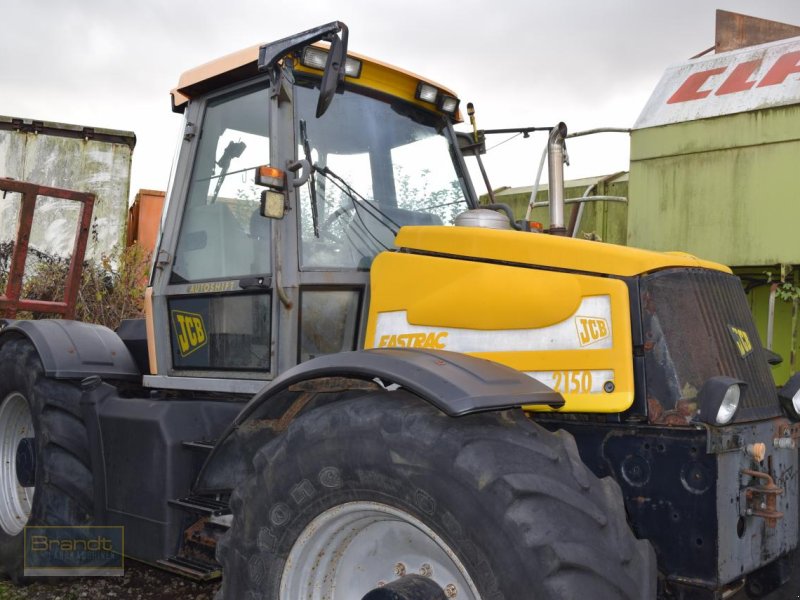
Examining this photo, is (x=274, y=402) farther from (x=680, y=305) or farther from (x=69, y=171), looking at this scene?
(x=69, y=171)

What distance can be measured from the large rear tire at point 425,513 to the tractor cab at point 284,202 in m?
0.86

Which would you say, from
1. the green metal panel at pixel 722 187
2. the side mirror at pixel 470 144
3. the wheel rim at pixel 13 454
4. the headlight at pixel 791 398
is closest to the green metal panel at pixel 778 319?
the green metal panel at pixel 722 187

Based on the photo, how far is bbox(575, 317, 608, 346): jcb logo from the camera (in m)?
→ 2.61

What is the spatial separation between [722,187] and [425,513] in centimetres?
640

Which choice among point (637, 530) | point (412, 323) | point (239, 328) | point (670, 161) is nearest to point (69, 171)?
point (670, 161)

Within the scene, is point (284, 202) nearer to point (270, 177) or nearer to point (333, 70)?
point (270, 177)

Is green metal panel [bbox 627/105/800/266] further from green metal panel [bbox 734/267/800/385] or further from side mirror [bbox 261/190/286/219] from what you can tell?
side mirror [bbox 261/190/286/219]

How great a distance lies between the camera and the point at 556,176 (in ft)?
10.7

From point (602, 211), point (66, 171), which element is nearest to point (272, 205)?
point (602, 211)

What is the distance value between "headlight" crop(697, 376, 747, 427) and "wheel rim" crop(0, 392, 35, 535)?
3693 mm

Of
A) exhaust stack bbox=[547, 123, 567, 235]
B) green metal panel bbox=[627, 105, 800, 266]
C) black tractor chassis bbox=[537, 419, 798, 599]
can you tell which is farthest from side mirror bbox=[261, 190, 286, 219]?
green metal panel bbox=[627, 105, 800, 266]

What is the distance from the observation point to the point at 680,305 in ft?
8.84

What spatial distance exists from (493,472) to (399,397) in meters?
0.47

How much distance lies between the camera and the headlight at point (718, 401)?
2422 mm
